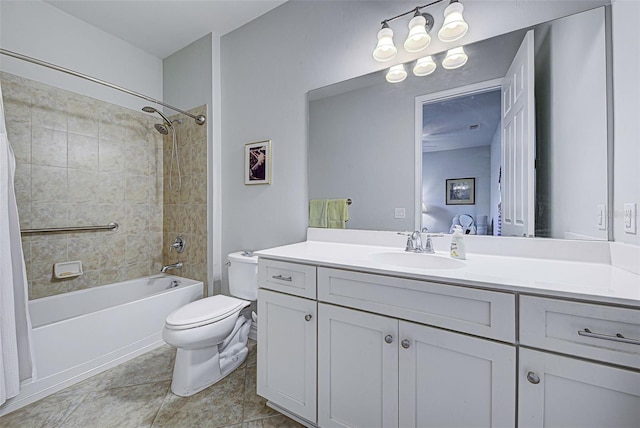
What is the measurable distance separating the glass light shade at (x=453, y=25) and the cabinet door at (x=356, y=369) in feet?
4.52

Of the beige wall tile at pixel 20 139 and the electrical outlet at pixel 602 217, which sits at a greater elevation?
the beige wall tile at pixel 20 139

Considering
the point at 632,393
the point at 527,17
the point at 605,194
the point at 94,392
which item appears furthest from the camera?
the point at 94,392

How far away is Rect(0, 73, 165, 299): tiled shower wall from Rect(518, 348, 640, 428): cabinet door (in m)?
2.88

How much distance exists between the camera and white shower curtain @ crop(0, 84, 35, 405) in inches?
51.7

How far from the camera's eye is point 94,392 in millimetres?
1588

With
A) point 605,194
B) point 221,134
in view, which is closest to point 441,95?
point 605,194

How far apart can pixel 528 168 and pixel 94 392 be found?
2.58m

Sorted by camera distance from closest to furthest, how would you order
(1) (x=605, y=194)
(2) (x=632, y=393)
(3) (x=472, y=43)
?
1. (2) (x=632, y=393)
2. (1) (x=605, y=194)
3. (3) (x=472, y=43)

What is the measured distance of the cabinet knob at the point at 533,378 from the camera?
2.57ft

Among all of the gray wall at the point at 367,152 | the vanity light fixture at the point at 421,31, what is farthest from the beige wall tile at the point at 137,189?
the vanity light fixture at the point at 421,31

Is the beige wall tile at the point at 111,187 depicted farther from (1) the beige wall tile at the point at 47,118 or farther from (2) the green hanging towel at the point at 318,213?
(2) the green hanging towel at the point at 318,213

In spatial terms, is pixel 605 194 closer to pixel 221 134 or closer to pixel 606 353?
pixel 606 353

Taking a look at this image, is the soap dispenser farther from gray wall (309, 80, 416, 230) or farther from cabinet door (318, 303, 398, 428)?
cabinet door (318, 303, 398, 428)

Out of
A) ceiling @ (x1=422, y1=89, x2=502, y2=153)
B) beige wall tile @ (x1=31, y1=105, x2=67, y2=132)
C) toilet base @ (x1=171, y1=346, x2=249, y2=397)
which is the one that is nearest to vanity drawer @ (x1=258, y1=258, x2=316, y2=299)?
toilet base @ (x1=171, y1=346, x2=249, y2=397)
